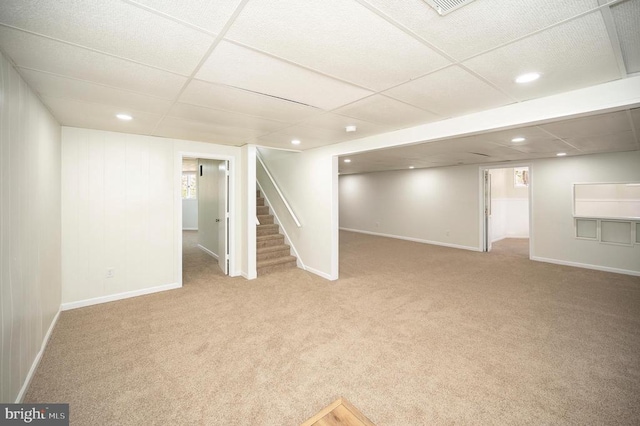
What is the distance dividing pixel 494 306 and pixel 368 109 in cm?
303

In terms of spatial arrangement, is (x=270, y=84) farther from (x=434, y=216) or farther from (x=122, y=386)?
(x=434, y=216)

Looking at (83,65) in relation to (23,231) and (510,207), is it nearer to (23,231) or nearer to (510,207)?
(23,231)

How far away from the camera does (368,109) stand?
272cm

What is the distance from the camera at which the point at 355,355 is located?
8.05 feet

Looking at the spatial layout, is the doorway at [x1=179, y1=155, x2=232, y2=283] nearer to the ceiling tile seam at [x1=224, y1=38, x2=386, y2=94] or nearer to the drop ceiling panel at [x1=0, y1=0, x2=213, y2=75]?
the drop ceiling panel at [x1=0, y1=0, x2=213, y2=75]

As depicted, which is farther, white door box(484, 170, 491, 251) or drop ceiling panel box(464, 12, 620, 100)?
white door box(484, 170, 491, 251)

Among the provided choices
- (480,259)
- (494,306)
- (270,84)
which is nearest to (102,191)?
(270,84)

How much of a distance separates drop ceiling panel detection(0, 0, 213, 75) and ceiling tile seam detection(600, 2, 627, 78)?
6.62ft

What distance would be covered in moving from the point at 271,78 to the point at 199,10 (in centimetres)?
76

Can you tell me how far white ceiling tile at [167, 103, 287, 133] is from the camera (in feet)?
8.97

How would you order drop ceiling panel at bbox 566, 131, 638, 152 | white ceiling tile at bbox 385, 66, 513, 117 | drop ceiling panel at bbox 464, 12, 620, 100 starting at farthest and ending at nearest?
1. drop ceiling panel at bbox 566, 131, 638, 152
2. white ceiling tile at bbox 385, 66, 513, 117
3. drop ceiling panel at bbox 464, 12, 620, 100

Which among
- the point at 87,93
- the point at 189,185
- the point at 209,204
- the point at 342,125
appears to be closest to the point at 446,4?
the point at 342,125

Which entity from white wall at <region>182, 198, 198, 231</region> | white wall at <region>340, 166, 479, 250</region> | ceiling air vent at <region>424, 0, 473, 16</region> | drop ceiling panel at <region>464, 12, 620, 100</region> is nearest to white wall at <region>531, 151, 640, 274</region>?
white wall at <region>340, 166, 479, 250</region>

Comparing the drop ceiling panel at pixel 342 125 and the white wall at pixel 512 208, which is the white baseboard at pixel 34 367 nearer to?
the drop ceiling panel at pixel 342 125
